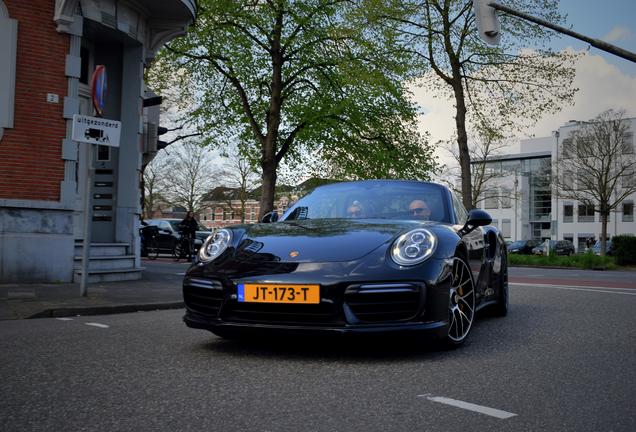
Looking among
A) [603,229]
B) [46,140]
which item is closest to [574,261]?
[603,229]

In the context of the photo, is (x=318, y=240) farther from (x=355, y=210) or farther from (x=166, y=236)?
(x=166, y=236)

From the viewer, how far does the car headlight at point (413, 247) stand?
4.22 m

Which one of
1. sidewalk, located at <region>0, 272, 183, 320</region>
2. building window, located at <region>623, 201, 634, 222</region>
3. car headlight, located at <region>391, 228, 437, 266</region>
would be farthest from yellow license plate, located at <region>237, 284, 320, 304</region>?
building window, located at <region>623, 201, 634, 222</region>

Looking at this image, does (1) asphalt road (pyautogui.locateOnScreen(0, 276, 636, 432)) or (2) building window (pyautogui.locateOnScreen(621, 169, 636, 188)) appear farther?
(2) building window (pyautogui.locateOnScreen(621, 169, 636, 188))

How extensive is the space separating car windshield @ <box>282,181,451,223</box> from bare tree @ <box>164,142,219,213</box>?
56.3m

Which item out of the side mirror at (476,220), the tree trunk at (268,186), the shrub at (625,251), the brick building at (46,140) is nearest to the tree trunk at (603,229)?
the shrub at (625,251)

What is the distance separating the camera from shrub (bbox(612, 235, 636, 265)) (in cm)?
3059

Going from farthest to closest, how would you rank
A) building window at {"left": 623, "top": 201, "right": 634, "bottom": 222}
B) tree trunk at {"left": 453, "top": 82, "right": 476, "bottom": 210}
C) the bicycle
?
building window at {"left": 623, "top": 201, "right": 634, "bottom": 222} → the bicycle → tree trunk at {"left": 453, "top": 82, "right": 476, "bottom": 210}

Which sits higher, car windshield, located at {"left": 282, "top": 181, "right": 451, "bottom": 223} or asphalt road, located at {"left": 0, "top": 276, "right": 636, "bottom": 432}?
car windshield, located at {"left": 282, "top": 181, "right": 451, "bottom": 223}

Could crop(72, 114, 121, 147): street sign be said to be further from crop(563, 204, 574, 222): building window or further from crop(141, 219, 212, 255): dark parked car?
crop(563, 204, 574, 222): building window

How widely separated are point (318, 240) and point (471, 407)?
1.66 m

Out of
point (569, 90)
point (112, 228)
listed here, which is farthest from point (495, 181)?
point (112, 228)

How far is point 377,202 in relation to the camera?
5.55m

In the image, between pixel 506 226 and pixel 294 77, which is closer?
pixel 294 77
